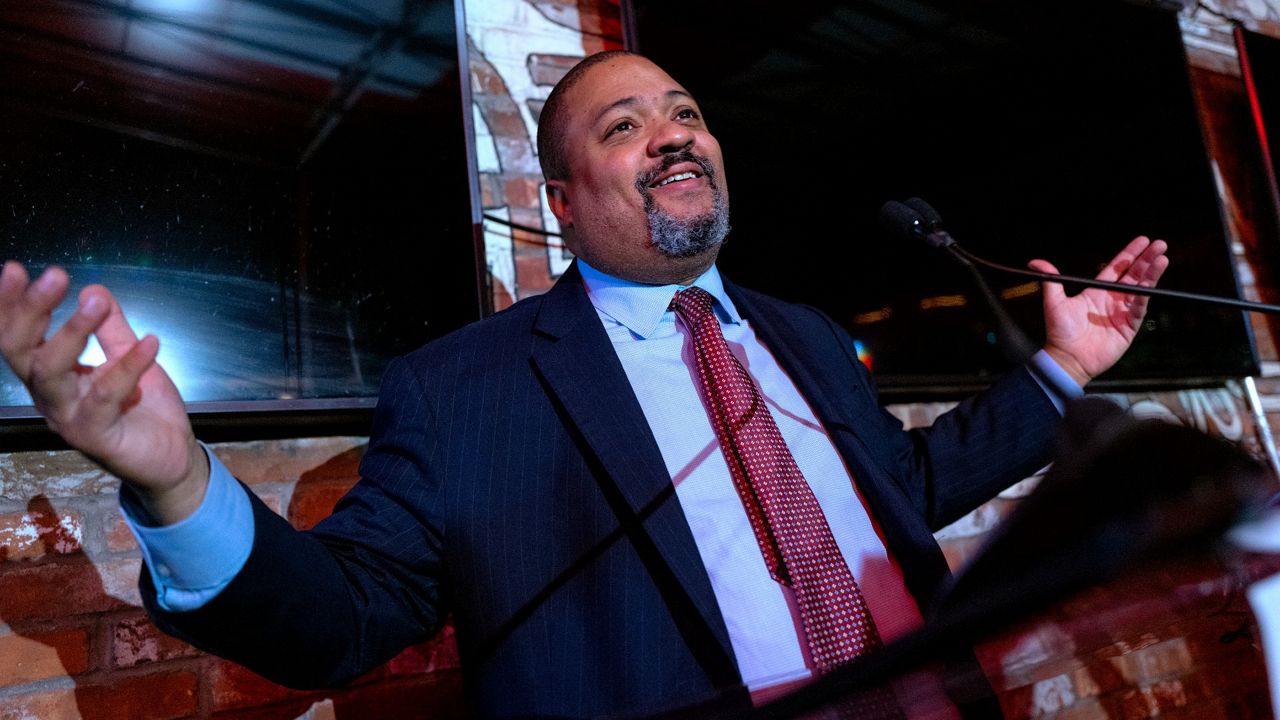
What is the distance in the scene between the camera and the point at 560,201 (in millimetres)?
1557

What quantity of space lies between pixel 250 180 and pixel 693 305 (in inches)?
30.2

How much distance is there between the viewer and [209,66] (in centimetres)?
141

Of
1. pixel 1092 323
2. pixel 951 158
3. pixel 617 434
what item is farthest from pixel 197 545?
pixel 951 158

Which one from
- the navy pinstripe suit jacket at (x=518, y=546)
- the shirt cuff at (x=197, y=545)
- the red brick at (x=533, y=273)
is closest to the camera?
the shirt cuff at (x=197, y=545)

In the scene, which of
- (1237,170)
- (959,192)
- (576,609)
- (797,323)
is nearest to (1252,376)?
(1237,170)

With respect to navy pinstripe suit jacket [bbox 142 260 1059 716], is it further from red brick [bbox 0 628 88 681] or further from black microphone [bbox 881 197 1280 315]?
red brick [bbox 0 628 88 681]

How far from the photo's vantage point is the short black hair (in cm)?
153

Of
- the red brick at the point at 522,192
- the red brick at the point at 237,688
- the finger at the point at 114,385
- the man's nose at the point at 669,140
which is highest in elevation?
the red brick at the point at 522,192

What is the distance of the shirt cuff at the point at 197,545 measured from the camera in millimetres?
750

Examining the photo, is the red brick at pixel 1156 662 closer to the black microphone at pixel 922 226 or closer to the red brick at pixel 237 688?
the black microphone at pixel 922 226

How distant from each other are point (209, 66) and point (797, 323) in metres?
1.11

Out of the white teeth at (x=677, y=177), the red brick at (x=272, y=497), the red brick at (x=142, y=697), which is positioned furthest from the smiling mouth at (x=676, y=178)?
the red brick at (x=142, y=697)

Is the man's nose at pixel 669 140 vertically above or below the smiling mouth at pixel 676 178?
above

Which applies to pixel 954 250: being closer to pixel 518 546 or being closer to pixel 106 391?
pixel 518 546
